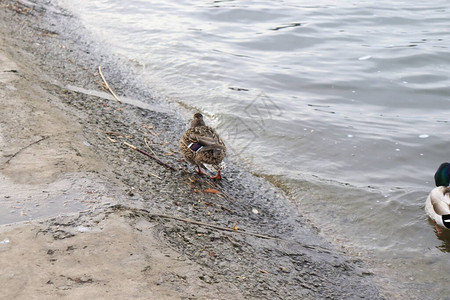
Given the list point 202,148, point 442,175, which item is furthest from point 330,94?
point 202,148

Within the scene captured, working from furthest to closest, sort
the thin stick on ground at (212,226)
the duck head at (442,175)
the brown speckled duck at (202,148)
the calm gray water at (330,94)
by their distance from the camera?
the duck head at (442,175)
the calm gray water at (330,94)
the brown speckled duck at (202,148)
the thin stick on ground at (212,226)

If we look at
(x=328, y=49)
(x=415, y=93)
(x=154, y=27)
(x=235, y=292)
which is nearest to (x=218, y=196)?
(x=235, y=292)

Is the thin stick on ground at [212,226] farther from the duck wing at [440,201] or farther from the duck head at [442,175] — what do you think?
the duck head at [442,175]

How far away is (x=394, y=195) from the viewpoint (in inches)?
241

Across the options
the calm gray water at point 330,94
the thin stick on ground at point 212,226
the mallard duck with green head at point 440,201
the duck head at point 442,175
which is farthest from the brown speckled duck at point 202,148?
the duck head at point 442,175

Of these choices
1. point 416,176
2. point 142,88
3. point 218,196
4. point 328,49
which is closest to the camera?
point 218,196

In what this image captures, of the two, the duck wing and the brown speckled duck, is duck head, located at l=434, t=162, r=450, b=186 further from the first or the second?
the brown speckled duck

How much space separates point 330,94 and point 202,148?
4.63m

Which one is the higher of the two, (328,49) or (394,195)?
(328,49)

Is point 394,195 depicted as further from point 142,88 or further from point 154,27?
point 154,27

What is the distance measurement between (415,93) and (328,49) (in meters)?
3.08

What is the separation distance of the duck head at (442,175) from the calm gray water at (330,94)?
0.58ft

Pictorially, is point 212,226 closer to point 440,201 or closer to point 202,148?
point 202,148

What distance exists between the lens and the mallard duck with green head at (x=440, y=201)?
549 cm
